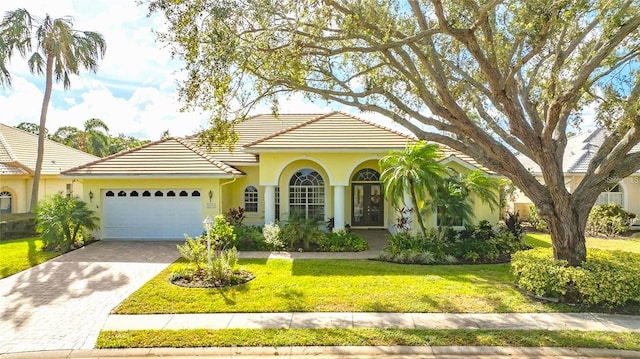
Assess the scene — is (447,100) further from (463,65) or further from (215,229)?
(215,229)

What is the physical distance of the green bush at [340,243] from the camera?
14086 millimetres

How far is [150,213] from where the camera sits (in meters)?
16.3

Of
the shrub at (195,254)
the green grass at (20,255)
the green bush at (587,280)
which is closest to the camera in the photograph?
the green bush at (587,280)

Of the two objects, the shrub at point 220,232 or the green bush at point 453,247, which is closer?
the green bush at point 453,247

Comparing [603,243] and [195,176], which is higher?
[195,176]

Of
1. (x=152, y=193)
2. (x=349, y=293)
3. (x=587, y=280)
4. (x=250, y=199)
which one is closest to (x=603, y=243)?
(x=587, y=280)

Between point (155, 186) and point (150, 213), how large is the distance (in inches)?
48.0

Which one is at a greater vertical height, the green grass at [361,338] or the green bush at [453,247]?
the green bush at [453,247]

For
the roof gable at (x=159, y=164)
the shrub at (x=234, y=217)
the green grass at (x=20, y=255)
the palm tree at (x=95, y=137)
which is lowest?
the green grass at (x=20, y=255)

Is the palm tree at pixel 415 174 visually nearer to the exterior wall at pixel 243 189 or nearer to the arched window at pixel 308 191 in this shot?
the arched window at pixel 308 191

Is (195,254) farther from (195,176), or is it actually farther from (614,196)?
(614,196)

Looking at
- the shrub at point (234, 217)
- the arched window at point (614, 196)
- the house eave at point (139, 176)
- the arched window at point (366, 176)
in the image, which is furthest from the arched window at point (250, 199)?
the arched window at point (614, 196)

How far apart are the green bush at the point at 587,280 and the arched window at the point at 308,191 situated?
32.7 ft

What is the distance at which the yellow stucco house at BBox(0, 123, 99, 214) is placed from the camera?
68.7ft
